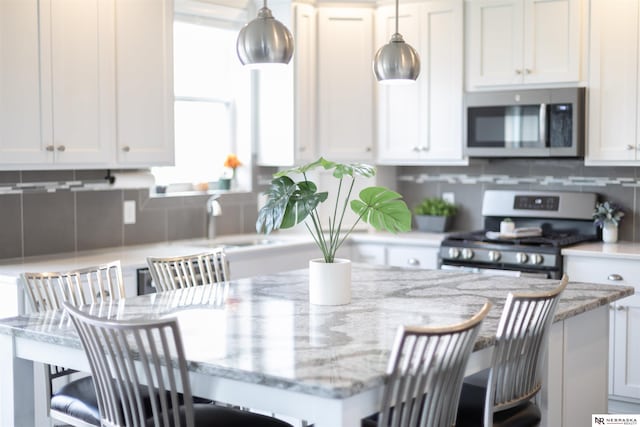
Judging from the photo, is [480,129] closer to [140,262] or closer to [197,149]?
[197,149]

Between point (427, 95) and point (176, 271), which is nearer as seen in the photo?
point (176, 271)

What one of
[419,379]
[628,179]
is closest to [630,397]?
[628,179]

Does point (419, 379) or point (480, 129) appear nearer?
point (419, 379)

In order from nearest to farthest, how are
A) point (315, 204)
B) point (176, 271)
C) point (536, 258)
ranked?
1. point (315, 204)
2. point (176, 271)
3. point (536, 258)

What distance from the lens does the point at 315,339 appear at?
2.46 m

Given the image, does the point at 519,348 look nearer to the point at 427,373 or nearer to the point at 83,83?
the point at 427,373

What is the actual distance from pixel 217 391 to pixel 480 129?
339 cm

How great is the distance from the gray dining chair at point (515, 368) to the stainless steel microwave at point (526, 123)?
7.43 feet

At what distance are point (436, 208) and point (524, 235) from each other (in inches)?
29.8

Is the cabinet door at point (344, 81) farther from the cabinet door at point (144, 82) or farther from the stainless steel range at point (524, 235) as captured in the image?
A: the cabinet door at point (144, 82)

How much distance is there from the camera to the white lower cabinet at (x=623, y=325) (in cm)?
450

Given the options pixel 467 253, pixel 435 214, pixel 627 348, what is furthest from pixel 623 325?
pixel 435 214

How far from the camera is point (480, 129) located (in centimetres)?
523

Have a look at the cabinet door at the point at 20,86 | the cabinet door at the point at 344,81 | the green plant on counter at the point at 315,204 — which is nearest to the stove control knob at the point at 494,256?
the cabinet door at the point at 344,81
